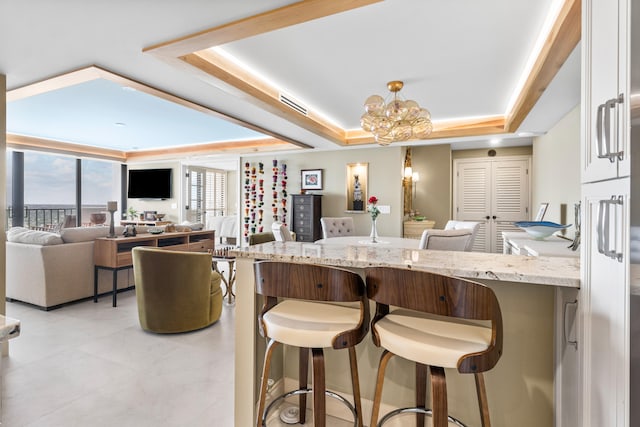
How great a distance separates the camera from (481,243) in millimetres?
6754

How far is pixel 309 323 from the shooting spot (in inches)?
53.2

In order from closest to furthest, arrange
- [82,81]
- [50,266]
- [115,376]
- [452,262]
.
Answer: [452,262] < [115,376] < [82,81] < [50,266]

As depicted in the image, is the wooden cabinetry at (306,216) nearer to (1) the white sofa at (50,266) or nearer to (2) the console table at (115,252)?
(2) the console table at (115,252)

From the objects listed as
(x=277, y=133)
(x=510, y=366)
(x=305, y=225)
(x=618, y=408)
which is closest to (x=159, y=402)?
(x=510, y=366)

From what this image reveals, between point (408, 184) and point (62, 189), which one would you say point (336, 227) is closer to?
point (408, 184)

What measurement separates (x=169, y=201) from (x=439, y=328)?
800 centimetres

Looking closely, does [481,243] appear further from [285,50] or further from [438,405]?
[438,405]

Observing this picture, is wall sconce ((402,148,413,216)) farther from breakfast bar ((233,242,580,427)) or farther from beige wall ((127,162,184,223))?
beige wall ((127,162,184,223))

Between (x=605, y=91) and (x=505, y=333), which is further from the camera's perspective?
(x=505, y=333)

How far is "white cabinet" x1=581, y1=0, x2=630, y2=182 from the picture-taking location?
2.64ft

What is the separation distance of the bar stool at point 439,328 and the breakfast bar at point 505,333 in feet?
0.64

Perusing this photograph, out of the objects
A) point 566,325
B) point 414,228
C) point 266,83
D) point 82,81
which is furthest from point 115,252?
point 414,228

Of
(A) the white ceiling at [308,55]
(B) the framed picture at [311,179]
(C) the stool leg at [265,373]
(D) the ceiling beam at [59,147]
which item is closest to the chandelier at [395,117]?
(A) the white ceiling at [308,55]

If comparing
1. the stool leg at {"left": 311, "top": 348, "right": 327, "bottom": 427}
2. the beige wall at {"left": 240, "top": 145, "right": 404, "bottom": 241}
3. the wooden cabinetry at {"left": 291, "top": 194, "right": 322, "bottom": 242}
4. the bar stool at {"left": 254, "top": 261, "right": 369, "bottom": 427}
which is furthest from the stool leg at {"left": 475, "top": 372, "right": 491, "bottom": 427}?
the wooden cabinetry at {"left": 291, "top": 194, "right": 322, "bottom": 242}
